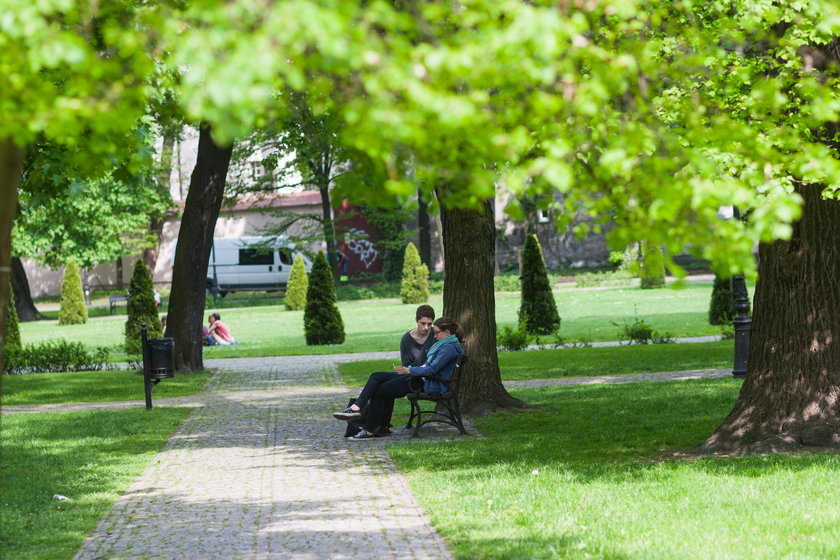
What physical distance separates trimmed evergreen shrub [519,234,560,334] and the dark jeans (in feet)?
48.0

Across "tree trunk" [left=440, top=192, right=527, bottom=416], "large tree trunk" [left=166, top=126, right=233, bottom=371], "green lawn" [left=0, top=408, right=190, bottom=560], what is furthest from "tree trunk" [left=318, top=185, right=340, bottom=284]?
"tree trunk" [left=440, top=192, right=527, bottom=416]

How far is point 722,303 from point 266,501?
18962 millimetres

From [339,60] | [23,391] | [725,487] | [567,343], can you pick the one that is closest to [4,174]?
[339,60]

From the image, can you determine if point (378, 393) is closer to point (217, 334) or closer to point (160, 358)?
point (160, 358)

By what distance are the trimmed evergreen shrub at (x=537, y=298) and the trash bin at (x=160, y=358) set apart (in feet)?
39.8

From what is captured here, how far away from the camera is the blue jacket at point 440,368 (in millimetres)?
11102

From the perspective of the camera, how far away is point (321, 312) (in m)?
26.7

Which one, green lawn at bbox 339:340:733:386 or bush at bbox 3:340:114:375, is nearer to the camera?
green lawn at bbox 339:340:733:386

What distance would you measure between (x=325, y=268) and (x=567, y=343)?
6241mm

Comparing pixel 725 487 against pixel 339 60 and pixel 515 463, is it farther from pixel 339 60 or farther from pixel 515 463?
pixel 339 60

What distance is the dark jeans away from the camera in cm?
1140

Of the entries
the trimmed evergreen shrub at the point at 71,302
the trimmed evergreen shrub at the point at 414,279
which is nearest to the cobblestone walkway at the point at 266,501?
the trimmed evergreen shrub at the point at 71,302

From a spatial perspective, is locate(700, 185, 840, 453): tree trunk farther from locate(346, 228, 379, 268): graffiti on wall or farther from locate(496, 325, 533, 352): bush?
locate(346, 228, 379, 268): graffiti on wall

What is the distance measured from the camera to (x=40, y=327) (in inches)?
1535
